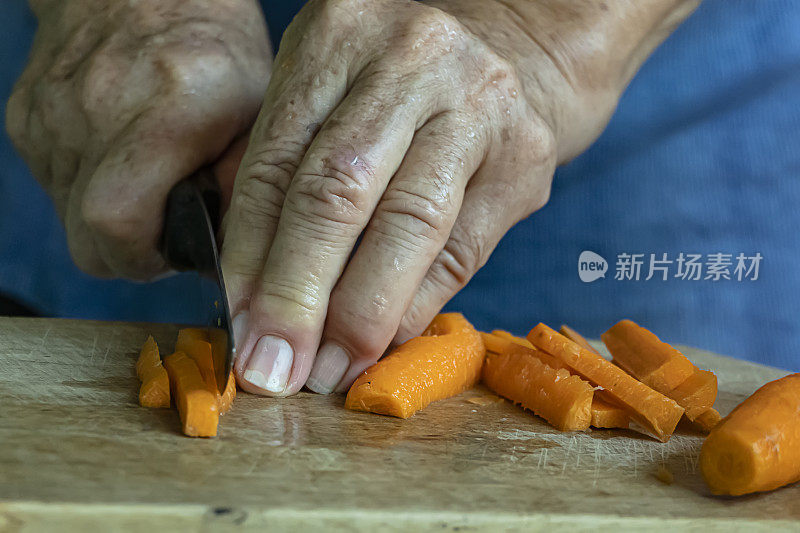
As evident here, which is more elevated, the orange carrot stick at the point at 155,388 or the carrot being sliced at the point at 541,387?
the carrot being sliced at the point at 541,387

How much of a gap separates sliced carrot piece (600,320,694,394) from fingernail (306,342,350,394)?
0.62m

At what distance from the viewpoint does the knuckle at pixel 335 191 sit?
50.8 inches

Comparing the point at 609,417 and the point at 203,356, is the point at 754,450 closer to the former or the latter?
the point at 609,417

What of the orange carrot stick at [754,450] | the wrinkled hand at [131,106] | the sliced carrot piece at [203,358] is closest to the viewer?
the orange carrot stick at [754,450]

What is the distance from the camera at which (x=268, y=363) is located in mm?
1291

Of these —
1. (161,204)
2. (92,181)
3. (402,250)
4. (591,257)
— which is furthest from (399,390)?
(591,257)

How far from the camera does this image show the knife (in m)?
1.17

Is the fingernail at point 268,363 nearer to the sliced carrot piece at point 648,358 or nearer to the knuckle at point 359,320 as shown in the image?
the knuckle at point 359,320

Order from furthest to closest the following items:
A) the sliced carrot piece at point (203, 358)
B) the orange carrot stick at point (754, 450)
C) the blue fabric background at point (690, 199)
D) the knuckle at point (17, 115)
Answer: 1. the blue fabric background at point (690, 199)
2. the knuckle at point (17, 115)
3. the sliced carrot piece at point (203, 358)
4. the orange carrot stick at point (754, 450)

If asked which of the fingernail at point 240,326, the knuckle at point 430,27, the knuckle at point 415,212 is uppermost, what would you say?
the knuckle at point 430,27

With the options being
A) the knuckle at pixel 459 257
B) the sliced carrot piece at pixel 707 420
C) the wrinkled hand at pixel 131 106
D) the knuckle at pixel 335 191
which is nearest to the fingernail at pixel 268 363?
the knuckle at pixel 335 191

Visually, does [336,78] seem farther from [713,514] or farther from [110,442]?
[713,514]
